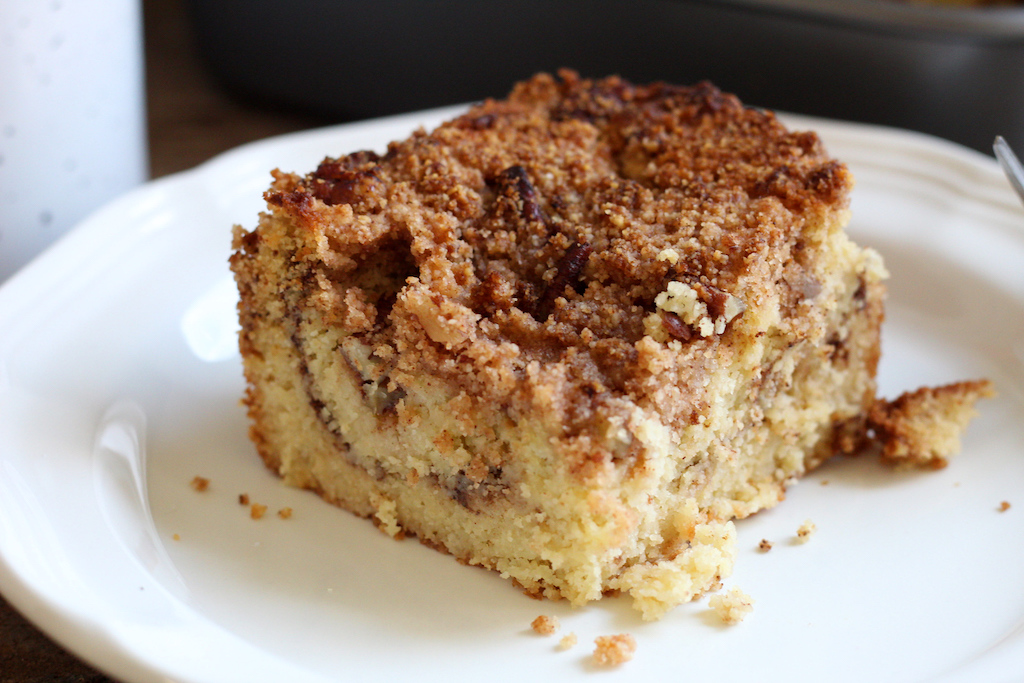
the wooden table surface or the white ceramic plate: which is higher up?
the white ceramic plate

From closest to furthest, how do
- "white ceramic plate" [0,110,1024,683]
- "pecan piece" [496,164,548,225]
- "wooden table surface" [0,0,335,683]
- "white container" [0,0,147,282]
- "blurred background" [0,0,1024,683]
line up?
"white ceramic plate" [0,110,1024,683] → "pecan piece" [496,164,548,225] → "white container" [0,0,147,282] → "blurred background" [0,0,1024,683] → "wooden table surface" [0,0,335,683]

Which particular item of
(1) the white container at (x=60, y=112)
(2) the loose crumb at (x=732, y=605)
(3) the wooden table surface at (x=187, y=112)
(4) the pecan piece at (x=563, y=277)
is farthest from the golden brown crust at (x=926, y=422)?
(3) the wooden table surface at (x=187, y=112)

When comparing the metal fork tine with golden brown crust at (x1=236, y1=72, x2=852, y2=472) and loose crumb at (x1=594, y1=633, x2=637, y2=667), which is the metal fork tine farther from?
loose crumb at (x1=594, y1=633, x2=637, y2=667)

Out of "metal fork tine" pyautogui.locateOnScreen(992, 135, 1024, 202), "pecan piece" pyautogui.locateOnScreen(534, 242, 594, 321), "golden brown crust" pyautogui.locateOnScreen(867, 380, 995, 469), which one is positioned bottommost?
"golden brown crust" pyautogui.locateOnScreen(867, 380, 995, 469)

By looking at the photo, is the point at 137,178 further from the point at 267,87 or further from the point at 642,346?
the point at 642,346

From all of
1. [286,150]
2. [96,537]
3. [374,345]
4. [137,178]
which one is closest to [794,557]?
[374,345]

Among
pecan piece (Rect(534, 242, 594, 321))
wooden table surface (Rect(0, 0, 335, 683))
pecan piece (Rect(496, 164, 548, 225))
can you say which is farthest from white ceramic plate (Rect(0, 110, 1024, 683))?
wooden table surface (Rect(0, 0, 335, 683))
